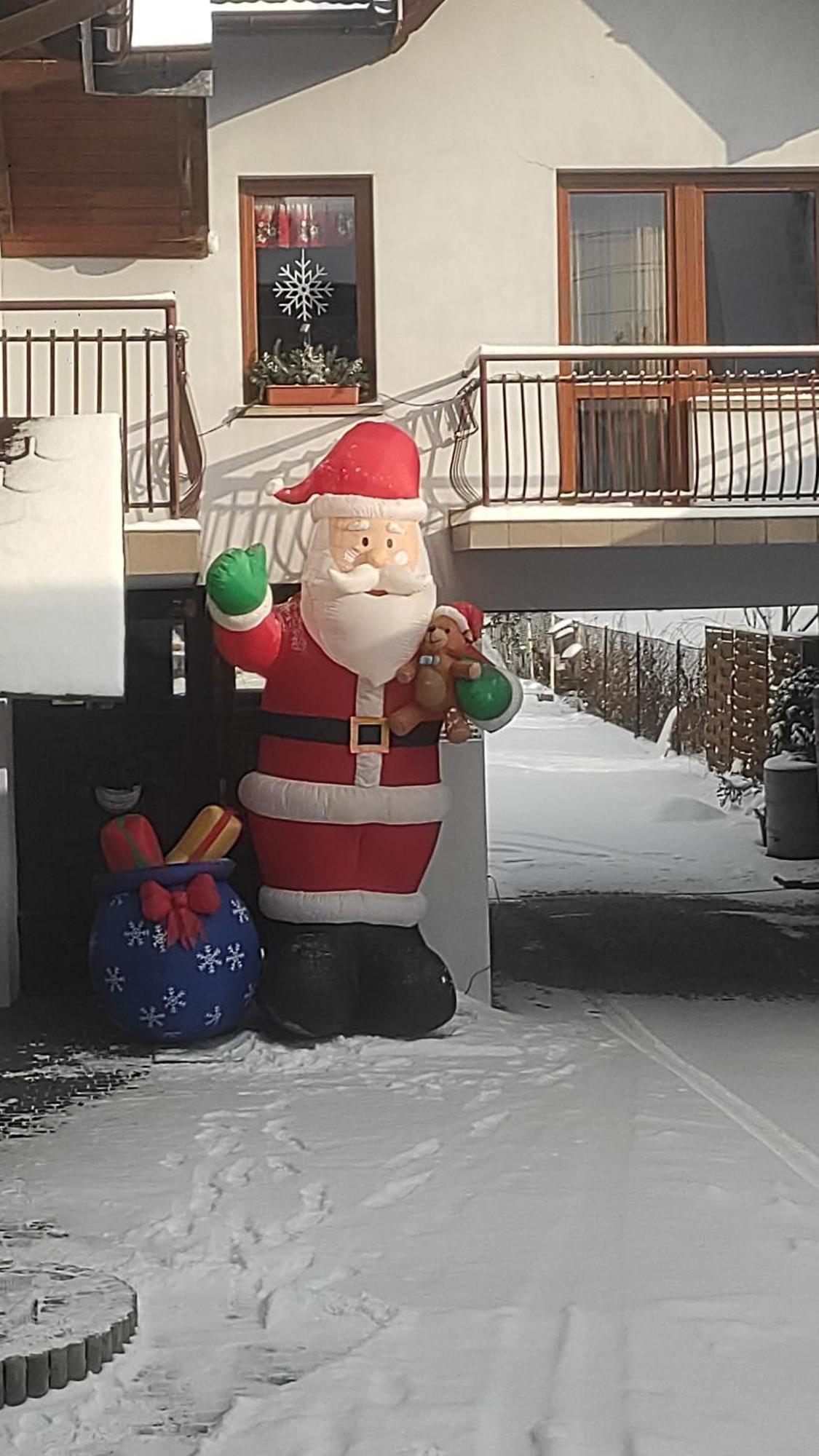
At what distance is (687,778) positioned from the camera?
2672 centimetres

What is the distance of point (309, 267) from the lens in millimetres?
11672

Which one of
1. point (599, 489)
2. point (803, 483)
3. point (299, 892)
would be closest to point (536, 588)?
point (599, 489)

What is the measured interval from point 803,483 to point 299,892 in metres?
4.08

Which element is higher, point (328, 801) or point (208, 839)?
point (328, 801)

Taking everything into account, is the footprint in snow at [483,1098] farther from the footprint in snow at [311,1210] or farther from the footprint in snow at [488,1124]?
the footprint in snow at [311,1210]

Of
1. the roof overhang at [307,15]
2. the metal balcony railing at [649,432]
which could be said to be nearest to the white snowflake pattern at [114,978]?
the metal balcony railing at [649,432]

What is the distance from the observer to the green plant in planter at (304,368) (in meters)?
11.4

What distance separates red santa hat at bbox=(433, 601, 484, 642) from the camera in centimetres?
1038

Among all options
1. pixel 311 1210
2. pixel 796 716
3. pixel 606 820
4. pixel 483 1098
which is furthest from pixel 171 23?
pixel 606 820

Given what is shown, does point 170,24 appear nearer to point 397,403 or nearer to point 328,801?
point 328,801

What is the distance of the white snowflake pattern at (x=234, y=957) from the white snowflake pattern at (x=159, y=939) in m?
0.33

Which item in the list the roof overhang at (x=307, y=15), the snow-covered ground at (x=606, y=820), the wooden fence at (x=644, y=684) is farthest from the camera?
the wooden fence at (x=644, y=684)

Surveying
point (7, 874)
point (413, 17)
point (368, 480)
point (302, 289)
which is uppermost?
point (413, 17)

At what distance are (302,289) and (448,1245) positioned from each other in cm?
674
